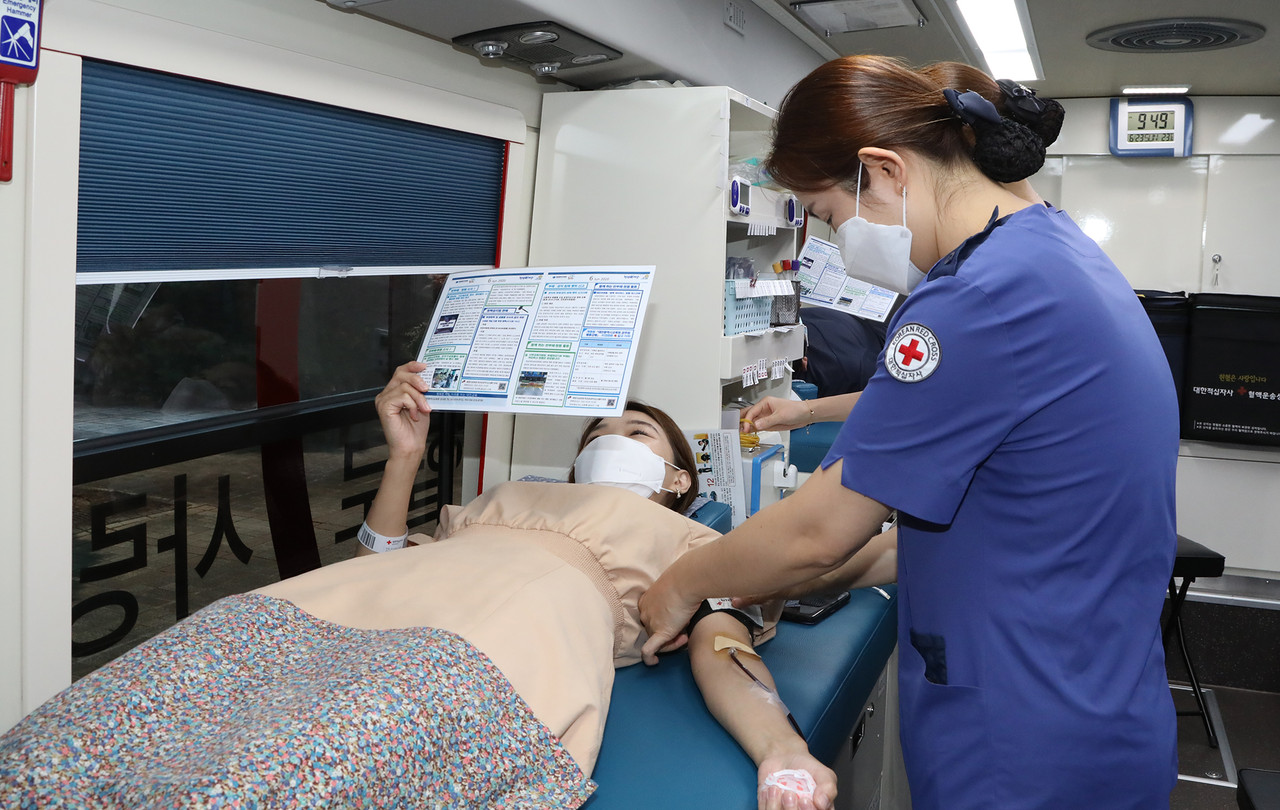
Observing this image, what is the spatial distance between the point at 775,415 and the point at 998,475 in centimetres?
144

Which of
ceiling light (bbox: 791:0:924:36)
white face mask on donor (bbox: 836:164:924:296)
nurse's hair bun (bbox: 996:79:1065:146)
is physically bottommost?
white face mask on donor (bbox: 836:164:924:296)

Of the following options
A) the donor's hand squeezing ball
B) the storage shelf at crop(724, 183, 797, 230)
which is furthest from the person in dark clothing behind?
the donor's hand squeezing ball

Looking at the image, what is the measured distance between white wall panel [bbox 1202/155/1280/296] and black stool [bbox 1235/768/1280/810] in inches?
157

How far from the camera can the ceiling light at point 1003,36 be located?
3.08 meters

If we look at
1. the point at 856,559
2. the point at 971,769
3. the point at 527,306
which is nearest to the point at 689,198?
the point at 527,306

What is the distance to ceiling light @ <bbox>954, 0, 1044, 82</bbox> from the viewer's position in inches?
121

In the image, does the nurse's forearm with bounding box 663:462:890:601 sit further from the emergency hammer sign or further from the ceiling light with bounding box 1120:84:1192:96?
the ceiling light with bounding box 1120:84:1192:96

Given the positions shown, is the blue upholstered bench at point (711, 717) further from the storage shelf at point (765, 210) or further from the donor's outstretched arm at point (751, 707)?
the storage shelf at point (765, 210)

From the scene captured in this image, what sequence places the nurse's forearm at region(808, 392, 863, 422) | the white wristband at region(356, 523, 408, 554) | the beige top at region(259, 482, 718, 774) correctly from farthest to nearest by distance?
the nurse's forearm at region(808, 392, 863, 422), the white wristband at region(356, 523, 408, 554), the beige top at region(259, 482, 718, 774)

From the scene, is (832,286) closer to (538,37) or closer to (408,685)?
(538,37)

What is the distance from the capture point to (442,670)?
4.15 ft

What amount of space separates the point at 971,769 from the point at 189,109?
1766 mm

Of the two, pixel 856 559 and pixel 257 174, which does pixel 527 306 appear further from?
pixel 856 559

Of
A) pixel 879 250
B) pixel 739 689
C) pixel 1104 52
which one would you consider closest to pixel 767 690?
pixel 739 689
